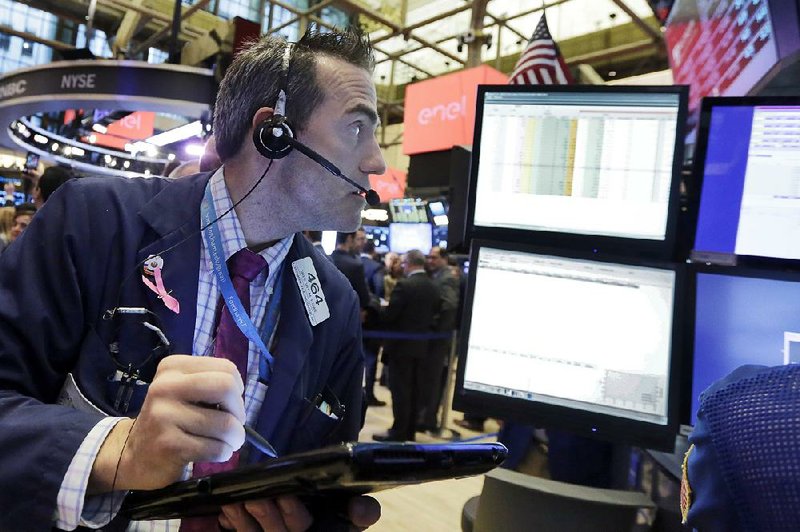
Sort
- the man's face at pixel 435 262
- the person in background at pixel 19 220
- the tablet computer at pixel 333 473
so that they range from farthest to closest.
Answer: the man's face at pixel 435 262
the person in background at pixel 19 220
the tablet computer at pixel 333 473

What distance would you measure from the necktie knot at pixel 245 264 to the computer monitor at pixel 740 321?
3.21ft

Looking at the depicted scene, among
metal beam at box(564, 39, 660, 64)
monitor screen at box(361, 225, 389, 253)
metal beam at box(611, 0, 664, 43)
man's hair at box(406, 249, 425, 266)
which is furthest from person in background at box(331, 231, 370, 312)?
metal beam at box(564, 39, 660, 64)

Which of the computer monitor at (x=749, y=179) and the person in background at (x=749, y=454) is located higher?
the computer monitor at (x=749, y=179)

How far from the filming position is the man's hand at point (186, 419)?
581 mm

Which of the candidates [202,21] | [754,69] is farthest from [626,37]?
[754,69]

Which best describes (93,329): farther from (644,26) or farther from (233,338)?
(644,26)

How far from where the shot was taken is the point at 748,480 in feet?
1.35

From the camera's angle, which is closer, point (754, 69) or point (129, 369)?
point (129, 369)

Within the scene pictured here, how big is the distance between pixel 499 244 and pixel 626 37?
968cm

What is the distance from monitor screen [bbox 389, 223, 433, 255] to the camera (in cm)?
875

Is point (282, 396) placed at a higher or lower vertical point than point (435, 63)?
lower

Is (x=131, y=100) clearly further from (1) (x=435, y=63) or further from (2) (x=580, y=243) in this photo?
(1) (x=435, y=63)

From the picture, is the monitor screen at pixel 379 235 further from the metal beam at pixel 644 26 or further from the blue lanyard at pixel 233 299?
the blue lanyard at pixel 233 299

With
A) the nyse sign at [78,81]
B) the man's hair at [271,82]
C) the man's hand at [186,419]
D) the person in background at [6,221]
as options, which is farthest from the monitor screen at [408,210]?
the man's hand at [186,419]
